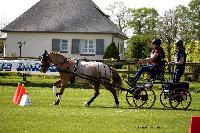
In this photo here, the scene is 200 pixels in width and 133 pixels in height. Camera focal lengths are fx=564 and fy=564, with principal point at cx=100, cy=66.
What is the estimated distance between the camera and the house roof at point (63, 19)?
4969cm

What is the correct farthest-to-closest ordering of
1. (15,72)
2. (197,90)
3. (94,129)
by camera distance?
1. (15,72)
2. (197,90)
3. (94,129)

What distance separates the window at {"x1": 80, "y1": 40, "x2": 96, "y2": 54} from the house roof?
1.18 meters

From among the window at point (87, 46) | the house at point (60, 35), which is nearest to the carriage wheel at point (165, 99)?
the house at point (60, 35)

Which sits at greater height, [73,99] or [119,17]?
[119,17]

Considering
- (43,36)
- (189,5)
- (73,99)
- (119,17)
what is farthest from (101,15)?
(119,17)

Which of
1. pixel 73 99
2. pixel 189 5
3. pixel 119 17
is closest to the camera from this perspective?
pixel 73 99

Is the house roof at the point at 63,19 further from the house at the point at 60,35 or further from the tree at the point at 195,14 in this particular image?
the tree at the point at 195,14

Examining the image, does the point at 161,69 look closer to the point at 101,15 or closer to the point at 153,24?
the point at 101,15

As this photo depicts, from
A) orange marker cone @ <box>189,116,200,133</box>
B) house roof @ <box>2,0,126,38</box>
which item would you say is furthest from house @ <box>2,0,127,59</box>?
orange marker cone @ <box>189,116,200,133</box>

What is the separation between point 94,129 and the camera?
1162 centimetres

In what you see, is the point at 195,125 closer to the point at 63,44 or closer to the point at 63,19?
the point at 63,44

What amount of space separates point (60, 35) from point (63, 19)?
1496 millimetres

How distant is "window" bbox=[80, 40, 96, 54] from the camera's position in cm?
4997

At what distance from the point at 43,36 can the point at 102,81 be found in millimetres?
32816
